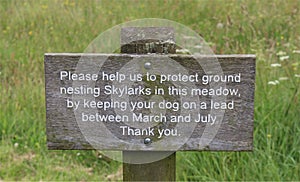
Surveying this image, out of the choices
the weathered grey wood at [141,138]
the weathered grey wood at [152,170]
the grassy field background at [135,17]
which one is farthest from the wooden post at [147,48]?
the grassy field background at [135,17]

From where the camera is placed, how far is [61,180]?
10.3ft

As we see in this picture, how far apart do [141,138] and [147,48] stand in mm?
309

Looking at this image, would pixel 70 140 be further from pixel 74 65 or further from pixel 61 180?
pixel 61 180

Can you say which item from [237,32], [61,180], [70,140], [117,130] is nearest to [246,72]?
[117,130]

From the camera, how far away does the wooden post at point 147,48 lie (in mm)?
1838

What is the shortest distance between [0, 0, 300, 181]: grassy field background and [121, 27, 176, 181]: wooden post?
1.06 m

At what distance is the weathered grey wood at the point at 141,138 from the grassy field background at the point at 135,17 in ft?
3.77

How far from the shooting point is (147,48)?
1836 mm

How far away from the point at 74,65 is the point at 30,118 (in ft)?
6.28

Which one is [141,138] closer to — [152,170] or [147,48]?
[152,170]

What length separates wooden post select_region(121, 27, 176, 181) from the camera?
1838 mm

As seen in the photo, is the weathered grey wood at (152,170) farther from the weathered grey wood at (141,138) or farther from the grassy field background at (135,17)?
the grassy field background at (135,17)

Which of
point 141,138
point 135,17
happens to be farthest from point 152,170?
point 135,17

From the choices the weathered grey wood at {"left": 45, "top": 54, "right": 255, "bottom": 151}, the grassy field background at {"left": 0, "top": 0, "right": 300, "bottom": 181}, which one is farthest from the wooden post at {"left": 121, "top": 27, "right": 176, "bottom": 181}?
the grassy field background at {"left": 0, "top": 0, "right": 300, "bottom": 181}
